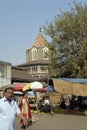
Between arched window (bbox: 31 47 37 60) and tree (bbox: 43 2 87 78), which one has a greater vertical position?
arched window (bbox: 31 47 37 60)

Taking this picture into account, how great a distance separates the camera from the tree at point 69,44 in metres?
36.3

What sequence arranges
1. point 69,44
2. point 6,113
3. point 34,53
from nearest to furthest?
point 6,113 < point 69,44 < point 34,53

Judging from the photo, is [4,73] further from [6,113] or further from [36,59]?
[36,59]

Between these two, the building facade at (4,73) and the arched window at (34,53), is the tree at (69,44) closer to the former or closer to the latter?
the building facade at (4,73)

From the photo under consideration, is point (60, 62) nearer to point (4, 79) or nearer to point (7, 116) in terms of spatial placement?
point (4, 79)

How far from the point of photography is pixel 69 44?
37250mm

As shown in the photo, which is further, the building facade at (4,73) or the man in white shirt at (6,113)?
the building facade at (4,73)

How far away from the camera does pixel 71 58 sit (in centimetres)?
3722

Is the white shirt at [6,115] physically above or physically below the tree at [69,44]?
below

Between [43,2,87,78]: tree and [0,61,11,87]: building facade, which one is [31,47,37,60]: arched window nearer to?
[0,61,11,87]: building facade

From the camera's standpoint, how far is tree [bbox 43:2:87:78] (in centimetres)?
3634

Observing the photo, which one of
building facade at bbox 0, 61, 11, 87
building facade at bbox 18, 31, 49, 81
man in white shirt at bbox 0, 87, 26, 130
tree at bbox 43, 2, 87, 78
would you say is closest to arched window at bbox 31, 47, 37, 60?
building facade at bbox 18, 31, 49, 81

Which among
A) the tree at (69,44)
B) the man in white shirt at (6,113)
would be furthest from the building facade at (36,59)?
the man in white shirt at (6,113)

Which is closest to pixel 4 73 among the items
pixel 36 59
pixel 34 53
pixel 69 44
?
pixel 69 44
